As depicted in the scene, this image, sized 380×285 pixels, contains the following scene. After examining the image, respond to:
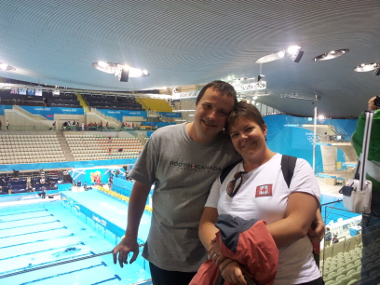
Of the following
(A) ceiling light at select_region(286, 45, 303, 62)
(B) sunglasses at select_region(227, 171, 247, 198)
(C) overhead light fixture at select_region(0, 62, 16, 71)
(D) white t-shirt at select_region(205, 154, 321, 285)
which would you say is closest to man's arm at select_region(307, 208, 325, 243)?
(D) white t-shirt at select_region(205, 154, 321, 285)

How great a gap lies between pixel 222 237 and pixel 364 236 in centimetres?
171

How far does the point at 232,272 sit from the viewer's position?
929 mm

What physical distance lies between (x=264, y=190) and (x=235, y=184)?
13 cm

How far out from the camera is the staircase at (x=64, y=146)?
16014 millimetres

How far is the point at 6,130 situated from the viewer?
51.7ft

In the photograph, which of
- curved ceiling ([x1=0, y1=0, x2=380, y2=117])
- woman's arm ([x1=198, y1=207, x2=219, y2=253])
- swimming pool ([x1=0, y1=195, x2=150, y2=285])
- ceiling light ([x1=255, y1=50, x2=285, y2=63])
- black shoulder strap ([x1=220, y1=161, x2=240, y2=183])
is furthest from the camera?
swimming pool ([x1=0, y1=195, x2=150, y2=285])

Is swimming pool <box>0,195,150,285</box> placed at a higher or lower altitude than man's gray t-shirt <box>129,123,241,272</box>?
lower

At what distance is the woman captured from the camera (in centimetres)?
100

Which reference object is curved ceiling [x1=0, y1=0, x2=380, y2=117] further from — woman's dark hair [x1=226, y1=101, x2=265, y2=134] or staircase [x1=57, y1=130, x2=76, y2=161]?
staircase [x1=57, y1=130, x2=76, y2=161]

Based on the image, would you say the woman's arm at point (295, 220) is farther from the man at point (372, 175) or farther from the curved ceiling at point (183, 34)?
the curved ceiling at point (183, 34)

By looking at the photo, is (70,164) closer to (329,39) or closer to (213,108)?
(329,39)

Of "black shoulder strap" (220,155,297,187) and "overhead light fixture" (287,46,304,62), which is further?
"overhead light fixture" (287,46,304,62)

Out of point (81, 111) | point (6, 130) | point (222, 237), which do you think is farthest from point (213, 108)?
point (81, 111)

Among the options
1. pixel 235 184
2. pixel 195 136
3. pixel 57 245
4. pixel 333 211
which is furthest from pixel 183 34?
pixel 57 245
